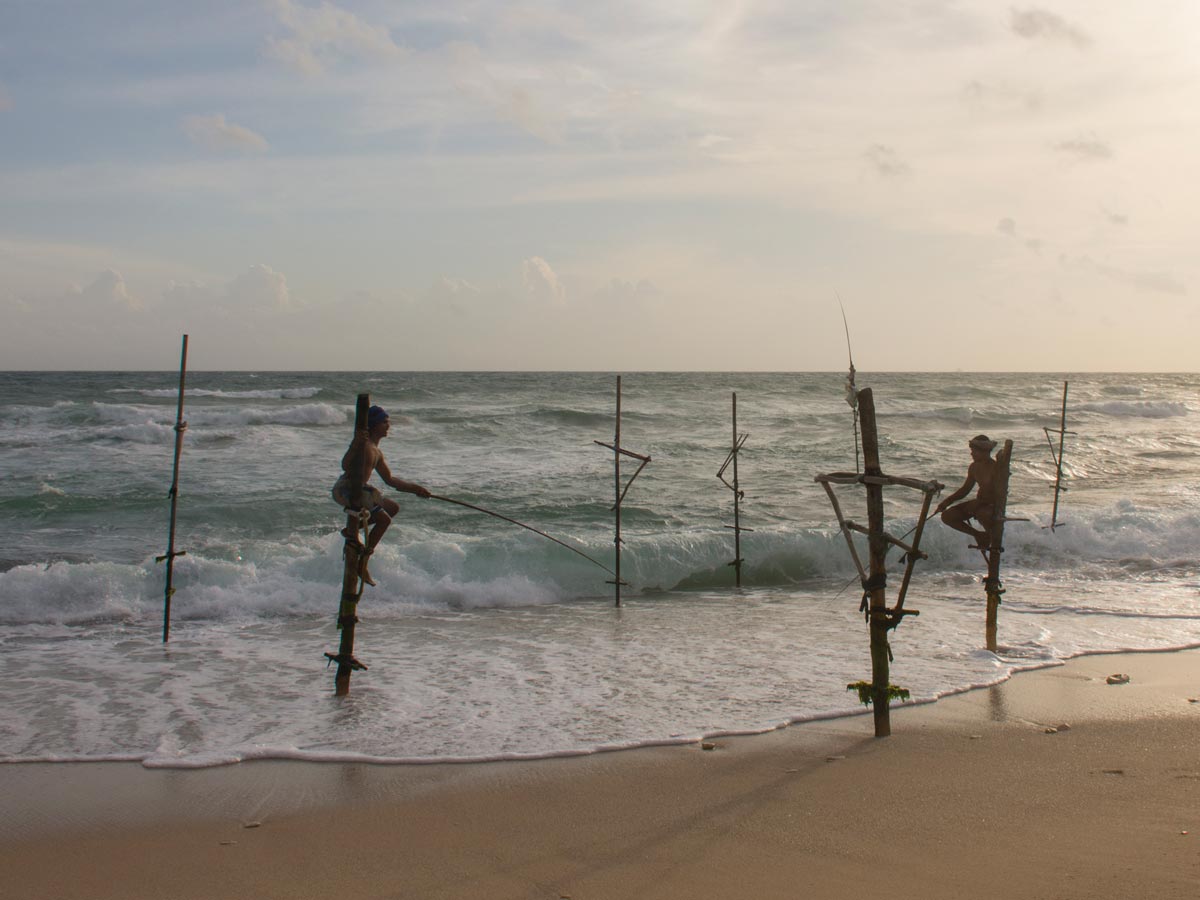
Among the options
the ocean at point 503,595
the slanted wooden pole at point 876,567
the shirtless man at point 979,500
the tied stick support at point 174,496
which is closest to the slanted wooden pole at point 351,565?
the ocean at point 503,595

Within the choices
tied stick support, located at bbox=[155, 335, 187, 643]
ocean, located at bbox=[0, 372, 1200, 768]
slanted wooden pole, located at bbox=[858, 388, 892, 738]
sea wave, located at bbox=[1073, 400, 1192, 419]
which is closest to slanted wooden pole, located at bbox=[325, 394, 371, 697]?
ocean, located at bbox=[0, 372, 1200, 768]

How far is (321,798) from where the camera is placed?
5.55 meters

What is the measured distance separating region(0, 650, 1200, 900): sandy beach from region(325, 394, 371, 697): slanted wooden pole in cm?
142

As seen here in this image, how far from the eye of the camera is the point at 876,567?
6.25 meters

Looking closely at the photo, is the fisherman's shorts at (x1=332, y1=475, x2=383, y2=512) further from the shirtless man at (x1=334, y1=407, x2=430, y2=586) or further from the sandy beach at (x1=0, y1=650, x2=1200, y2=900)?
the sandy beach at (x1=0, y1=650, x2=1200, y2=900)

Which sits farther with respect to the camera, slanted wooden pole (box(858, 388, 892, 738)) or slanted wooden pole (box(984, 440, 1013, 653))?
slanted wooden pole (box(984, 440, 1013, 653))

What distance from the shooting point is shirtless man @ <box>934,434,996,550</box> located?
903cm

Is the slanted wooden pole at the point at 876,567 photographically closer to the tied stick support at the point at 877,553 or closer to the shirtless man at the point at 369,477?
the tied stick support at the point at 877,553

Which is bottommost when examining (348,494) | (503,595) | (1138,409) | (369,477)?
(503,595)

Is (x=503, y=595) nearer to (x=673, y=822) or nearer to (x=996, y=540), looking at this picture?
(x=996, y=540)

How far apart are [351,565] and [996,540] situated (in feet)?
18.9

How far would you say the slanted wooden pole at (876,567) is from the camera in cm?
603

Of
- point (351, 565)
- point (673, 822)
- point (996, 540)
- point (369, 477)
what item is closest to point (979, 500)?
point (996, 540)

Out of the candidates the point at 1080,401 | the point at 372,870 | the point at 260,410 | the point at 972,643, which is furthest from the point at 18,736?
the point at 1080,401
